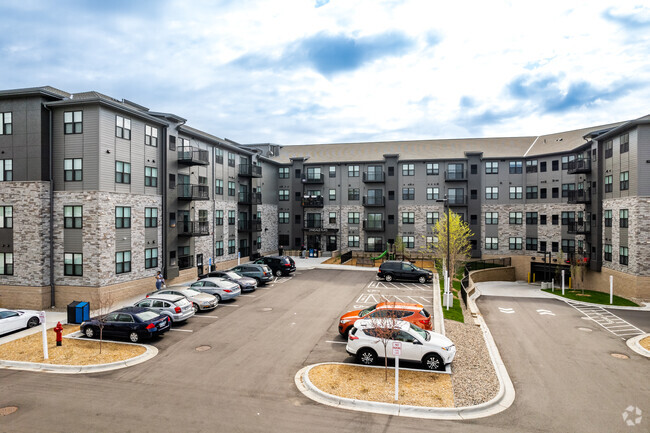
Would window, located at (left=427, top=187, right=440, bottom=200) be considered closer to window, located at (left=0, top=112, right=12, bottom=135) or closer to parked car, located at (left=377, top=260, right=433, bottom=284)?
parked car, located at (left=377, top=260, right=433, bottom=284)

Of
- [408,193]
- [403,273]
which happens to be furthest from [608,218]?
[408,193]

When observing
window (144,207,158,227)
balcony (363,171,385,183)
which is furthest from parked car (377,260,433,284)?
balcony (363,171,385,183)

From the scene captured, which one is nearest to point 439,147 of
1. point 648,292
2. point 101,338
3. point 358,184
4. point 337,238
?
point 358,184

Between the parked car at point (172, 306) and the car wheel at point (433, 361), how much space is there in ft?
41.3

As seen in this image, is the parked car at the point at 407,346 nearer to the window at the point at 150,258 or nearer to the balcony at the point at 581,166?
the window at the point at 150,258

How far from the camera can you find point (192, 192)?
34406 mm

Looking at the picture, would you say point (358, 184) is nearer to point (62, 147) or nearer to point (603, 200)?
point (603, 200)

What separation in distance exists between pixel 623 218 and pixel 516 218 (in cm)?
1753

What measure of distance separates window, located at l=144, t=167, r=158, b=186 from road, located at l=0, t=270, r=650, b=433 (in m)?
13.3

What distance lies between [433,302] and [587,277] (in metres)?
22.6

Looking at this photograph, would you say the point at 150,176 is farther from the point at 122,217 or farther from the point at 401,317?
the point at 401,317

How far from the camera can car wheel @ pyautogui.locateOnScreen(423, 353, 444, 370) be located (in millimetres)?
14594

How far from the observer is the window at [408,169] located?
52.0 metres

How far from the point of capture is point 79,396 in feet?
41.9
